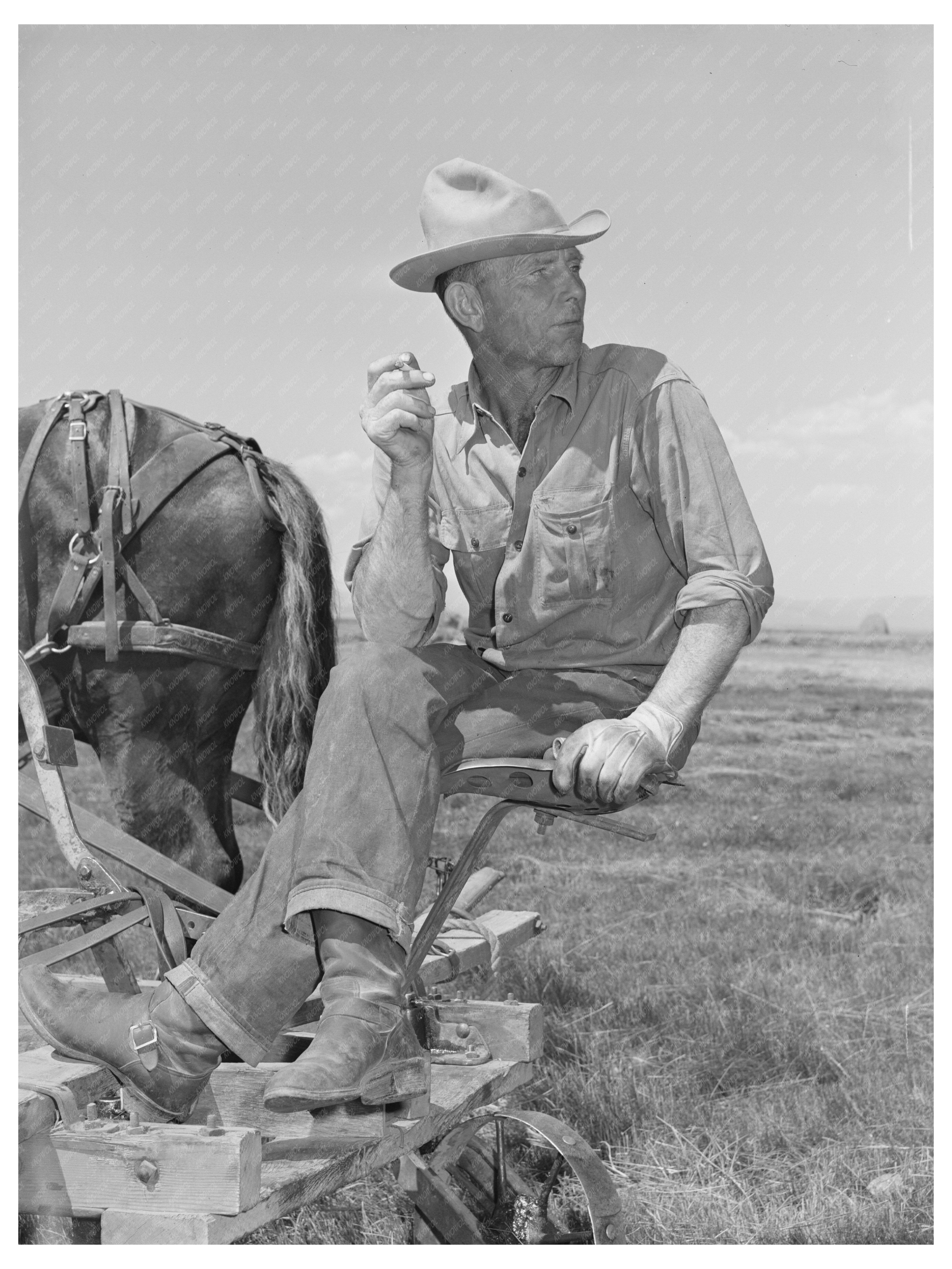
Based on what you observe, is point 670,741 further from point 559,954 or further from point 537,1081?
point 559,954

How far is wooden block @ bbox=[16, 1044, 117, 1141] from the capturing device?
2117 millimetres

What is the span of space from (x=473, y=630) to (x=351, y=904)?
0.68 metres

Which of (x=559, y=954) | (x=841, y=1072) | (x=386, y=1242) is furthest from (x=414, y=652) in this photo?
(x=559, y=954)

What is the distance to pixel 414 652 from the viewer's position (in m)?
2.32

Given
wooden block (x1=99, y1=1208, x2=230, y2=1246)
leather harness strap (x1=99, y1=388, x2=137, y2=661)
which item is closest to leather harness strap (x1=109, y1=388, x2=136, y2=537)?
leather harness strap (x1=99, y1=388, x2=137, y2=661)

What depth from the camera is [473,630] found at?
8.36 feet

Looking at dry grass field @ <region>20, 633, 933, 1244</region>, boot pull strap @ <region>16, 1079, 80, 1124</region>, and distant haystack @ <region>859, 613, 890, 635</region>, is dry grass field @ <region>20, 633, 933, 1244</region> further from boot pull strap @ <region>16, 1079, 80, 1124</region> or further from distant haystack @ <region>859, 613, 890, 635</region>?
distant haystack @ <region>859, 613, 890, 635</region>

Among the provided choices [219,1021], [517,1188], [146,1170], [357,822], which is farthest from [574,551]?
[517,1188]

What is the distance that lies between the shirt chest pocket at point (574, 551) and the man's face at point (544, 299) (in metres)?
0.27

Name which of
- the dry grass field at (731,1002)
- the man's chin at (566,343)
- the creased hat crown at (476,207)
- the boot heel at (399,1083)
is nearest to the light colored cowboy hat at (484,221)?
the creased hat crown at (476,207)

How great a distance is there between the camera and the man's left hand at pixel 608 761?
2.05 meters
